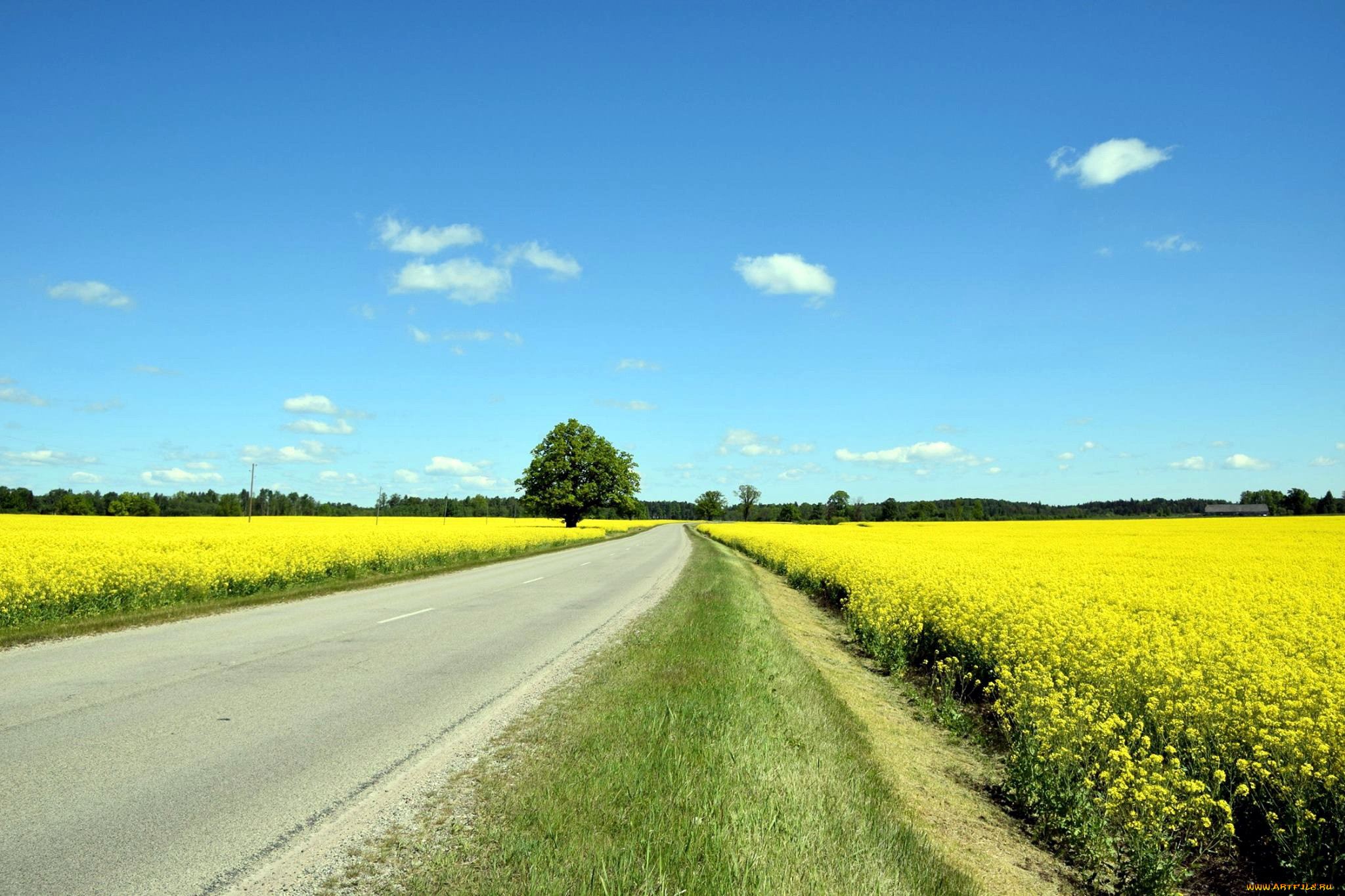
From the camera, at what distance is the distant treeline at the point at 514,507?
9625cm

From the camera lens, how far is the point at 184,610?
13344 mm

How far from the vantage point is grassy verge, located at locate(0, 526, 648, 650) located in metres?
10.8

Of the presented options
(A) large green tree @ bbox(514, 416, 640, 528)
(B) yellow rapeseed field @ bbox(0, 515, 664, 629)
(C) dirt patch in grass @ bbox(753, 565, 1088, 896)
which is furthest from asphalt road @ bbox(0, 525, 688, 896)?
(A) large green tree @ bbox(514, 416, 640, 528)

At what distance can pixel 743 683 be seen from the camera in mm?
8148

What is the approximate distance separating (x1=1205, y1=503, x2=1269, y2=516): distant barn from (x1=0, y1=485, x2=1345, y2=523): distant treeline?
120 centimetres

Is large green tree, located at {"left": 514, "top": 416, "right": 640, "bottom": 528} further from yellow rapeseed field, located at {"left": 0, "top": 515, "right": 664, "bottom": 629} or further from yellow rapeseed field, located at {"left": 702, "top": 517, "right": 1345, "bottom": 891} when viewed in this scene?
yellow rapeseed field, located at {"left": 702, "top": 517, "right": 1345, "bottom": 891}

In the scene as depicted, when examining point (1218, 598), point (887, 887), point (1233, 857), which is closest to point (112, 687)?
point (887, 887)

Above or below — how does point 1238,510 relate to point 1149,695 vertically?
above

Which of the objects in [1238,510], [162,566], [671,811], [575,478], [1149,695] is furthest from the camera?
[1238,510]

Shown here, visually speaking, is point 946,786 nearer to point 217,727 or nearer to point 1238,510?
point 217,727

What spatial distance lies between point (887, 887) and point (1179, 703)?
3740mm

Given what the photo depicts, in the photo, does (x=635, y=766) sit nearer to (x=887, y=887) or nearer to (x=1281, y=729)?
(x=887, y=887)

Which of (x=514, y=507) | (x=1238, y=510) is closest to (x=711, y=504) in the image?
(x=514, y=507)

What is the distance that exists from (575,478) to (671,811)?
69665 millimetres
